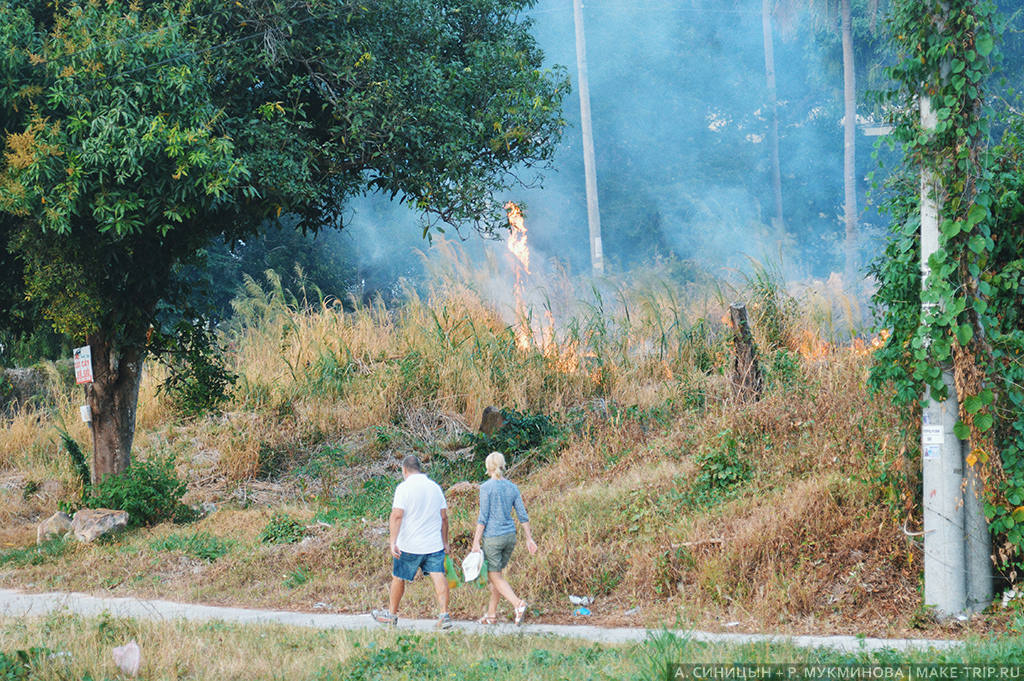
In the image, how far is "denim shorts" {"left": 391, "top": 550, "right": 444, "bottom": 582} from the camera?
8.61m

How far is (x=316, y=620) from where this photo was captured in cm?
900

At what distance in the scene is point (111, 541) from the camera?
1202 centimetres

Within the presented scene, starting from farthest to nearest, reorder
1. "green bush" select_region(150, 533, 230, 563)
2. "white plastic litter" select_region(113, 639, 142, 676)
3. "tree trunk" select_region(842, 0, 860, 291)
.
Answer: "tree trunk" select_region(842, 0, 860, 291), "green bush" select_region(150, 533, 230, 563), "white plastic litter" select_region(113, 639, 142, 676)

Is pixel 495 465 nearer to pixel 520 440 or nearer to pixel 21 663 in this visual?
pixel 21 663

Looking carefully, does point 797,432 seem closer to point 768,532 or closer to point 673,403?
point 768,532

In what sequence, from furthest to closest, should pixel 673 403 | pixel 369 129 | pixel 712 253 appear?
pixel 712 253, pixel 673 403, pixel 369 129

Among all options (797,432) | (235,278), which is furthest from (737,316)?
(235,278)

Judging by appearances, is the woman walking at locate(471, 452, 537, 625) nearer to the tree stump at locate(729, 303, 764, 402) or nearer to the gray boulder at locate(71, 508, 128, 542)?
the tree stump at locate(729, 303, 764, 402)

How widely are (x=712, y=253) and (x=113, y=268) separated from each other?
89.7 ft

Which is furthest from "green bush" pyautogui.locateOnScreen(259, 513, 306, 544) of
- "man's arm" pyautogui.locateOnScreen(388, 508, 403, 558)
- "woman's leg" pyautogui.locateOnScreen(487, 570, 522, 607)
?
"woman's leg" pyautogui.locateOnScreen(487, 570, 522, 607)

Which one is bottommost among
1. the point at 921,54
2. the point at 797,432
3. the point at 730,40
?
the point at 797,432

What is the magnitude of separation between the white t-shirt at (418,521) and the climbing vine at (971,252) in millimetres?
4073

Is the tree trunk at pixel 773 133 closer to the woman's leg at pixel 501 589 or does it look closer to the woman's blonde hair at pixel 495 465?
the woman's blonde hair at pixel 495 465

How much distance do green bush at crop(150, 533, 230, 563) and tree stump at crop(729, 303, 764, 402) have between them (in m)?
6.52
